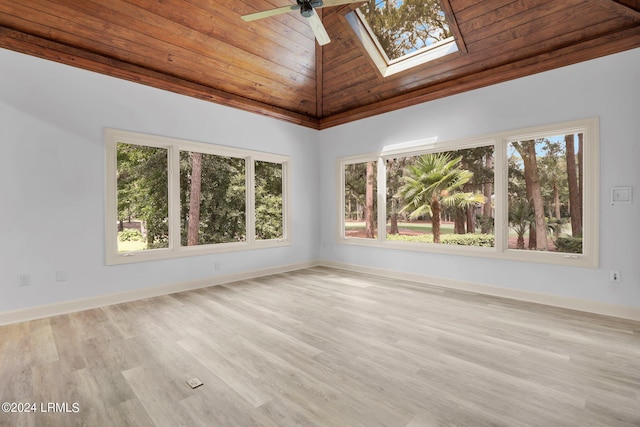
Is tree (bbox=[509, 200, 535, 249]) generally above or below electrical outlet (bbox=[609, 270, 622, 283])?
above

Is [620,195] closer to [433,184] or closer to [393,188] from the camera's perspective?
[433,184]

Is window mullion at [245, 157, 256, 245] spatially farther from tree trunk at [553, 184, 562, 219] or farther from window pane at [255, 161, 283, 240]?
tree trunk at [553, 184, 562, 219]

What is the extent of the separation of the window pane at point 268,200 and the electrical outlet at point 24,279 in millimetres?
2992

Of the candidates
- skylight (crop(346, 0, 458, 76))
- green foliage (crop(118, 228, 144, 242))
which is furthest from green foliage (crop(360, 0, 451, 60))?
green foliage (crop(118, 228, 144, 242))

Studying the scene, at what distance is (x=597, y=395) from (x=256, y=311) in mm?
2930

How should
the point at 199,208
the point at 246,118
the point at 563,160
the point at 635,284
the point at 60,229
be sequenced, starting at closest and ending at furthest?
the point at 635,284 < the point at 60,229 < the point at 563,160 < the point at 199,208 < the point at 246,118

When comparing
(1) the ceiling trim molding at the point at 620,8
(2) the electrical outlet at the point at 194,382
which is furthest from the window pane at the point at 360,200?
(2) the electrical outlet at the point at 194,382

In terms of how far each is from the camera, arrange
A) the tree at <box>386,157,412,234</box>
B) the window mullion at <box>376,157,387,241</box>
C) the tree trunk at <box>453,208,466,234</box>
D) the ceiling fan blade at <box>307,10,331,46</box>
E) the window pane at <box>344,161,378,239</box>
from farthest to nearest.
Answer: the window pane at <box>344,161,378,239</box>
the window mullion at <box>376,157,387,241</box>
the tree at <box>386,157,412,234</box>
the tree trunk at <box>453,208,466,234</box>
the ceiling fan blade at <box>307,10,331,46</box>

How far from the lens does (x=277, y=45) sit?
14.9 feet

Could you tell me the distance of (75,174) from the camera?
3537 millimetres

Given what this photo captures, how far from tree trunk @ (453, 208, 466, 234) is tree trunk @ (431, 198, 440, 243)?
264 mm

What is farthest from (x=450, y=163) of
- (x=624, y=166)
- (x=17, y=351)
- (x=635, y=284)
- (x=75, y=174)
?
(x=17, y=351)

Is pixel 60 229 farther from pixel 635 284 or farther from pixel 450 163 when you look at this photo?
pixel 635 284

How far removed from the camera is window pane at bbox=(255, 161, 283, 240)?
549 centimetres
